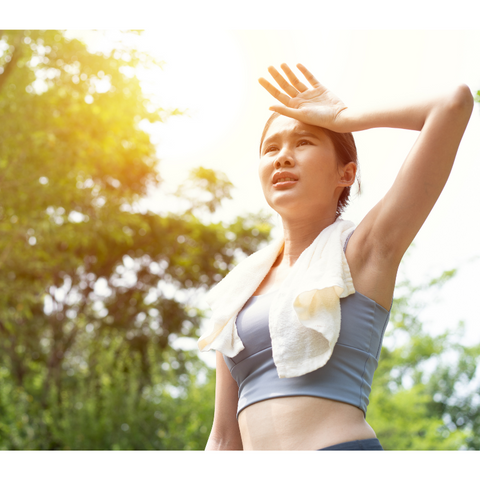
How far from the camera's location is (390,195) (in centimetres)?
99

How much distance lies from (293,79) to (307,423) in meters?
0.83

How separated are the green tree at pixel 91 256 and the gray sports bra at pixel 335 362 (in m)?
4.86

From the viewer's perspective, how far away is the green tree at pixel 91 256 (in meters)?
5.56

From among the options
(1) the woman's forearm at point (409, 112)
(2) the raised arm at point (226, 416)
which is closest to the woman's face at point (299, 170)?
(1) the woman's forearm at point (409, 112)

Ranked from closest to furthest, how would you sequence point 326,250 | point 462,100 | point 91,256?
point 462,100, point 326,250, point 91,256

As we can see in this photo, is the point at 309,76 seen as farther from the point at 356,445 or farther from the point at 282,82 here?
the point at 356,445

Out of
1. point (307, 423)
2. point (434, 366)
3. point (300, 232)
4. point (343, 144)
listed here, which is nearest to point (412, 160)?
point (343, 144)

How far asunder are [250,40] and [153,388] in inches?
216

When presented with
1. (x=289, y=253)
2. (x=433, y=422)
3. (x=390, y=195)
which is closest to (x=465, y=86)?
(x=390, y=195)

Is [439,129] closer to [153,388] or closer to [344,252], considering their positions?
[344,252]

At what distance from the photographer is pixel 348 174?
121cm

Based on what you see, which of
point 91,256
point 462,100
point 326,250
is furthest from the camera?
point 91,256

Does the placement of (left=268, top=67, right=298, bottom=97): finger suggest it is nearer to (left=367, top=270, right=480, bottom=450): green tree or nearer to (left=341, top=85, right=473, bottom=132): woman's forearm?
(left=341, top=85, right=473, bottom=132): woman's forearm

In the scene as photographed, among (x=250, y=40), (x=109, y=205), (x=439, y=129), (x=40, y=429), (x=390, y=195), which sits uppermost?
(x=250, y=40)
